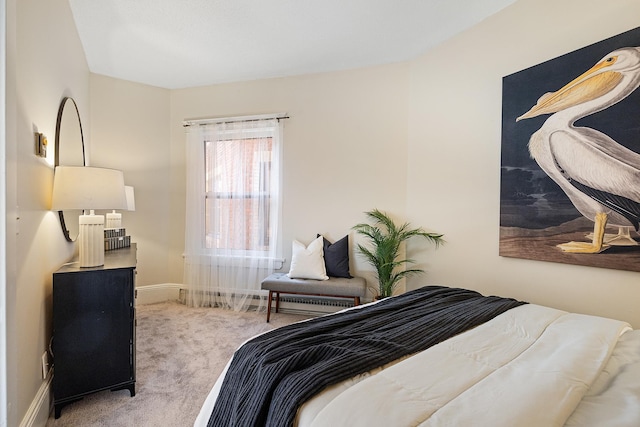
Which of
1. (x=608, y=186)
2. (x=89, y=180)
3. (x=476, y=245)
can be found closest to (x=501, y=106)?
(x=608, y=186)

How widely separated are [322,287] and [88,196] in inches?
77.2

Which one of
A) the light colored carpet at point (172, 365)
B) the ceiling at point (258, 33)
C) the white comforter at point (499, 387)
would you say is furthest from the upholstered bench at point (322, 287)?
the ceiling at point (258, 33)

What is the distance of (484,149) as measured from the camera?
7.89 feet

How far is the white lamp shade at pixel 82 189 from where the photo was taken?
1.71 meters

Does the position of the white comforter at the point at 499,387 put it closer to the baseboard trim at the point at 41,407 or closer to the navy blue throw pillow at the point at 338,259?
the baseboard trim at the point at 41,407

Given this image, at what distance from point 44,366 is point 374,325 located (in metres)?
1.85

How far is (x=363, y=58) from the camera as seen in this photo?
9.82ft

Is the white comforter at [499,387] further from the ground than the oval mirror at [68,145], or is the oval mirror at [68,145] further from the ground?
the oval mirror at [68,145]

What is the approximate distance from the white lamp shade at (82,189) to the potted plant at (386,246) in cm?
218

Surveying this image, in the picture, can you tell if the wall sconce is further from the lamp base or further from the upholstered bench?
the upholstered bench

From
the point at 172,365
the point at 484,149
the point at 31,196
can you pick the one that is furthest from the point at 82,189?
the point at 484,149

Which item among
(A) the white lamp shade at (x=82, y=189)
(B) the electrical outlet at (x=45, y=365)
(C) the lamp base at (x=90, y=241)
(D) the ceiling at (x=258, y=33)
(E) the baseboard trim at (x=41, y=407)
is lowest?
(E) the baseboard trim at (x=41, y=407)

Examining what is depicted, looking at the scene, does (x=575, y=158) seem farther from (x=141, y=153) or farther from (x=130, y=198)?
(x=141, y=153)

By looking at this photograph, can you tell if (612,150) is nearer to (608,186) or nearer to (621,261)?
(608,186)
